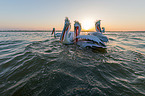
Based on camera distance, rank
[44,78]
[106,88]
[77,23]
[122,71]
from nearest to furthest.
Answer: [106,88] < [44,78] < [122,71] < [77,23]

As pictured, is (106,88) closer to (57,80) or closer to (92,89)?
(92,89)

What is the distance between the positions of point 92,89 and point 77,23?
A: 540 centimetres

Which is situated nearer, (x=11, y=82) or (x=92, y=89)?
(x=92, y=89)

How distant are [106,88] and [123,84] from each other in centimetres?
48

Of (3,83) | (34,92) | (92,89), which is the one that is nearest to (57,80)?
(34,92)

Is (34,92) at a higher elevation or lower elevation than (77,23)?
lower

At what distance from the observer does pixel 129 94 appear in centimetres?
120

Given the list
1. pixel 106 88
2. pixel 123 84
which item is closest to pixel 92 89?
pixel 106 88

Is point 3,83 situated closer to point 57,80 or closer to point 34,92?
point 34,92

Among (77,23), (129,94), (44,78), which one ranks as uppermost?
(77,23)

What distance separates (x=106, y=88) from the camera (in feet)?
4.30

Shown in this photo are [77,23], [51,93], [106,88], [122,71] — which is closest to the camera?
[51,93]

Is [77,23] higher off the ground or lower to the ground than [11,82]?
higher

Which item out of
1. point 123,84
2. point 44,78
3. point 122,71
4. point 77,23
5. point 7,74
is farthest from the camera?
point 77,23
